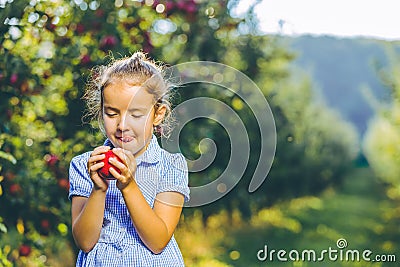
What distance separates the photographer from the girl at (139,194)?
147 centimetres

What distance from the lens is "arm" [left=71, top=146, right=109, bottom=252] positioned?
4.54ft

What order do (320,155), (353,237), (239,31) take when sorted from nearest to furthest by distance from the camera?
1. (239,31)
2. (353,237)
3. (320,155)

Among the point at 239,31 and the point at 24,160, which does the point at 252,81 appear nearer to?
the point at 239,31

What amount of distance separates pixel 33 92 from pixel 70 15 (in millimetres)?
366

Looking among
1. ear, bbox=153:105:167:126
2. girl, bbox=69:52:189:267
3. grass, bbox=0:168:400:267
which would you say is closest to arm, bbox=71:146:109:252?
girl, bbox=69:52:189:267

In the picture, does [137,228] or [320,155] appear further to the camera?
[320,155]

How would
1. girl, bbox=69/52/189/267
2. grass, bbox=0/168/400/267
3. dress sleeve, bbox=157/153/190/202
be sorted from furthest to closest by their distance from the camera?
grass, bbox=0/168/400/267
dress sleeve, bbox=157/153/190/202
girl, bbox=69/52/189/267

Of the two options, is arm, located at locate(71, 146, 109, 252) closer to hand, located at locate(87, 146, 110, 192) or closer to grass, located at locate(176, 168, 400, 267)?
hand, located at locate(87, 146, 110, 192)

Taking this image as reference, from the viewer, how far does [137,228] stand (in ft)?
4.77

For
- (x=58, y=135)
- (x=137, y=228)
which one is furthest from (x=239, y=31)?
(x=137, y=228)

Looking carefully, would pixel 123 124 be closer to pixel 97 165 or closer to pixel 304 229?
pixel 97 165

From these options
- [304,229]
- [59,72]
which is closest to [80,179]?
[59,72]

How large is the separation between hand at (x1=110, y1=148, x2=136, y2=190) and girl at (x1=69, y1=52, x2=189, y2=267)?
0.05 metres

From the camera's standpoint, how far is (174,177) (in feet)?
5.22
